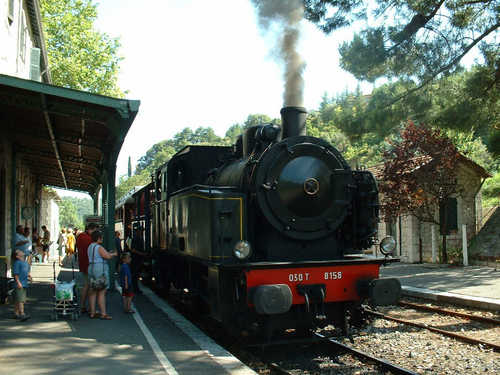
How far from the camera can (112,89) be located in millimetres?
29750

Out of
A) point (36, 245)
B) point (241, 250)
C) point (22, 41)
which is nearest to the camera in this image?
point (241, 250)

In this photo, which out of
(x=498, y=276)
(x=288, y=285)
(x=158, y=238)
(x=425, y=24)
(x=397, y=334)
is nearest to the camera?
(x=288, y=285)

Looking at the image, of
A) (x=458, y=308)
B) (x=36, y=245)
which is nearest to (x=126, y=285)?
(x=458, y=308)

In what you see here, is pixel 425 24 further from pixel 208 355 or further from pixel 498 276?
pixel 208 355

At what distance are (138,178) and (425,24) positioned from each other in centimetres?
6197

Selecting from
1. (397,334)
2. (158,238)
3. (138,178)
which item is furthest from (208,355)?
(138,178)

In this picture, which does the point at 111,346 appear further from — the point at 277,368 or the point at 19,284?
the point at 19,284

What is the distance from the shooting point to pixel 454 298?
33.5ft

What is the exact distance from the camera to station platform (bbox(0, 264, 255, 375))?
5.30 meters

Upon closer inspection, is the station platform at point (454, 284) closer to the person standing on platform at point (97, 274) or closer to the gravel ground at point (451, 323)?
the gravel ground at point (451, 323)

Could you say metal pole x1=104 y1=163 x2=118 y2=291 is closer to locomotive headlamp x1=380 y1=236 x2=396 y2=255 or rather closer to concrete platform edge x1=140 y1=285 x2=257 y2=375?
concrete platform edge x1=140 y1=285 x2=257 y2=375

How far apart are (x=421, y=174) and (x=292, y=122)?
10425mm

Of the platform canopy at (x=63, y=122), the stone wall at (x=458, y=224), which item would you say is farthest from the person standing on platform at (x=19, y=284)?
the stone wall at (x=458, y=224)

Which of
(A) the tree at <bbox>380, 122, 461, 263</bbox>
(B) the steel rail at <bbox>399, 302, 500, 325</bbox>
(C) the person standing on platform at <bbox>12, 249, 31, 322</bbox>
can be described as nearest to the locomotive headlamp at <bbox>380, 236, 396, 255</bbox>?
(B) the steel rail at <bbox>399, 302, 500, 325</bbox>
